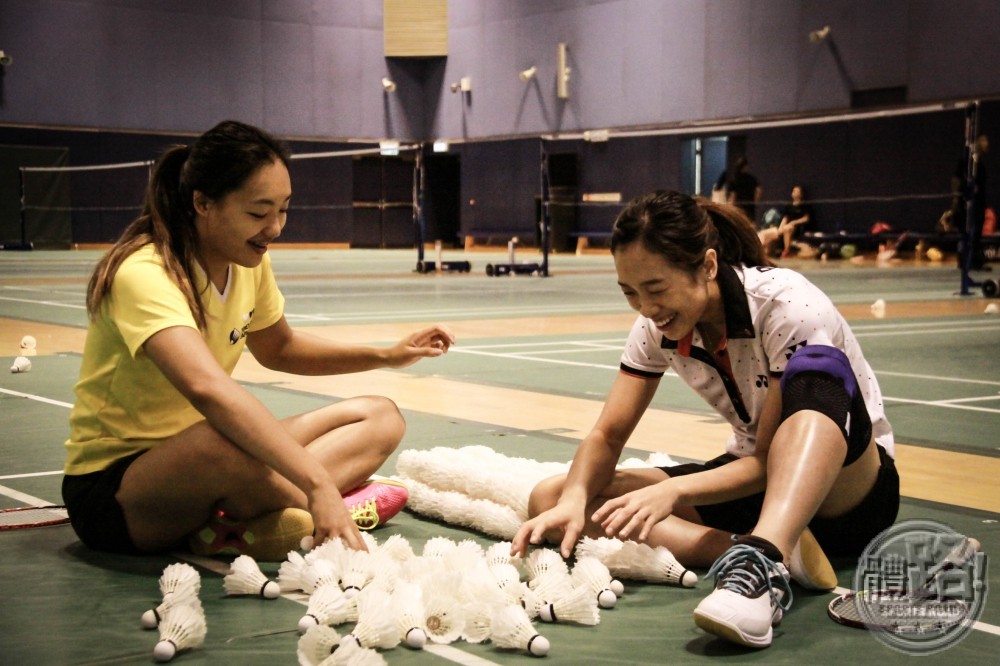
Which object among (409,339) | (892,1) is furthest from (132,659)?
(892,1)

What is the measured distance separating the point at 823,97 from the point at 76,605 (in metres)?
Result: 20.7

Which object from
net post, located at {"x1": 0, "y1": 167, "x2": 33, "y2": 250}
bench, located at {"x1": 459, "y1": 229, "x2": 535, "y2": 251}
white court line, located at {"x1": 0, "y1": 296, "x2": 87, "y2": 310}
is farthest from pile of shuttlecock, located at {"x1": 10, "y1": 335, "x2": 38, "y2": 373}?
bench, located at {"x1": 459, "y1": 229, "x2": 535, "y2": 251}

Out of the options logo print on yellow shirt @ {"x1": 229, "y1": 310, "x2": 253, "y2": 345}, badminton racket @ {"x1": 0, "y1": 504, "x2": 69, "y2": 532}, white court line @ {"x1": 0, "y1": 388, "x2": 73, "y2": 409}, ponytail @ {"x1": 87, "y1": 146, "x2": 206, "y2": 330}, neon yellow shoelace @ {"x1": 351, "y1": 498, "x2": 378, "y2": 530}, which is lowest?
white court line @ {"x1": 0, "y1": 388, "x2": 73, "y2": 409}

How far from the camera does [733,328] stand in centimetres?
292

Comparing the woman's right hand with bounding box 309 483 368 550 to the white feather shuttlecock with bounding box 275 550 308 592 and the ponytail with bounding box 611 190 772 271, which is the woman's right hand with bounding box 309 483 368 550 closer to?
the white feather shuttlecock with bounding box 275 550 308 592

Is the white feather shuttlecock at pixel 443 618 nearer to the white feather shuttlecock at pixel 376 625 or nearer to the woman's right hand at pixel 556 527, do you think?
the white feather shuttlecock at pixel 376 625

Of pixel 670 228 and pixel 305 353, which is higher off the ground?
pixel 670 228

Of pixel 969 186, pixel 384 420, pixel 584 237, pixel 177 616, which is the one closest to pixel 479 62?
pixel 584 237

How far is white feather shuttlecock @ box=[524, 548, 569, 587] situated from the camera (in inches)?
108

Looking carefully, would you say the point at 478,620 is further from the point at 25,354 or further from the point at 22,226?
the point at 22,226

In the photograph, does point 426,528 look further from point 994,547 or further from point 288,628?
point 994,547

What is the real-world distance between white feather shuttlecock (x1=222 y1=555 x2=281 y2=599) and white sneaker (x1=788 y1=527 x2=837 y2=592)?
3.71 feet

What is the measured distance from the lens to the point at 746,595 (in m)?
2.43

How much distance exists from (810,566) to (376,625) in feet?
3.21
